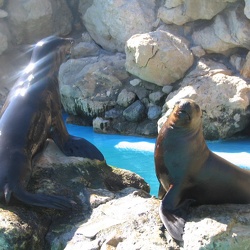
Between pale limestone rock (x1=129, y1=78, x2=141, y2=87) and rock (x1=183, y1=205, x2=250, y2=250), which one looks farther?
pale limestone rock (x1=129, y1=78, x2=141, y2=87)

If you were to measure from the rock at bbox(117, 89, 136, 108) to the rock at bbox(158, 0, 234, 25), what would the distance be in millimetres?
2136

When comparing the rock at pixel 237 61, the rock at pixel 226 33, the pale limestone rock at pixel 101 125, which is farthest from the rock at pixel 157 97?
the rock at pixel 237 61

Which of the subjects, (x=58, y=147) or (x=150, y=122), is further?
(x=150, y=122)

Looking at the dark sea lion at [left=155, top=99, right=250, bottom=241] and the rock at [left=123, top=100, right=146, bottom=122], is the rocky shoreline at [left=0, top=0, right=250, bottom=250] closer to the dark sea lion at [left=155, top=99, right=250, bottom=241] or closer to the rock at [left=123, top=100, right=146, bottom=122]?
the rock at [left=123, top=100, right=146, bottom=122]

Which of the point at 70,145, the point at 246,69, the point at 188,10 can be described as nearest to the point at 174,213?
the point at 70,145

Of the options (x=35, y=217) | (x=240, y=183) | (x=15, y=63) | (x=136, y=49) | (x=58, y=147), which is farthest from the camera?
(x=15, y=63)

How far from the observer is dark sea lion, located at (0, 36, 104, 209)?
399 centimetres

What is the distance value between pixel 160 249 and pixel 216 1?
9.08 metres

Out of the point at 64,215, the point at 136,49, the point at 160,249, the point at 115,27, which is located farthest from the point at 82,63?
the point at 160,249

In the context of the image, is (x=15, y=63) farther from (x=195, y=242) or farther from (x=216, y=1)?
(x=195, y=242)

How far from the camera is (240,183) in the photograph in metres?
4.12

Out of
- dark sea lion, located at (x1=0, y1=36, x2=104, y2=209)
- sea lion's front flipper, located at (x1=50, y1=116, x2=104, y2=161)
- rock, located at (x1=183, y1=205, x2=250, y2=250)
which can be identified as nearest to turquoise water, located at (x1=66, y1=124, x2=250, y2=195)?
sea lion's front flipper, located at (x1=50, y1=116, x2=104, y2=161)

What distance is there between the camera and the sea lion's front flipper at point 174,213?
3.41 meters

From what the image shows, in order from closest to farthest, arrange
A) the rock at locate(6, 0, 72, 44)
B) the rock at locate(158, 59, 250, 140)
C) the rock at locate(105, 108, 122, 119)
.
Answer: the rock at locate(158, 59, 250, 140) < the rock at locate(105, 108, 122, 119) < the rock at locate(6, 0, 72, 44)
